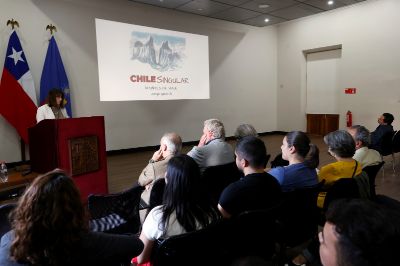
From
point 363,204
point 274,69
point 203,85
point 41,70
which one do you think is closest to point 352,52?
point 274,69

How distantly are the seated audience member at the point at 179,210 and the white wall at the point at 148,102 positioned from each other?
5104mm

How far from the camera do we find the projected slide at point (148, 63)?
5.52 m

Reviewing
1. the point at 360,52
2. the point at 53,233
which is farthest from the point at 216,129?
the point at 360,52

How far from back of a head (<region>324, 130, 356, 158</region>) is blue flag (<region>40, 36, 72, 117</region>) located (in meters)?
4.97

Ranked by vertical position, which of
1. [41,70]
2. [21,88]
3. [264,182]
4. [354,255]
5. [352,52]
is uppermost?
[352,52]

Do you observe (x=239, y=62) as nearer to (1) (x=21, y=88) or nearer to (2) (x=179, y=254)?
(1) (x=21, y=88)

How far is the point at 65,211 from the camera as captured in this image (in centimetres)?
103

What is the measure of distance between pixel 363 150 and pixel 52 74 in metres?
5.24

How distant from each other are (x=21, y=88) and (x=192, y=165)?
487 cm

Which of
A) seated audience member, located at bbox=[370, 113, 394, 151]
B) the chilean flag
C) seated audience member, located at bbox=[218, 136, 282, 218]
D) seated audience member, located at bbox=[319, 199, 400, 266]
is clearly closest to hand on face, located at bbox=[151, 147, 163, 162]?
seated audience member, located at bbox=[218, 136, 282, 218]

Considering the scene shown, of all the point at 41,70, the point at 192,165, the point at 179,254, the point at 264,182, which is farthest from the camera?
the point at 41,70

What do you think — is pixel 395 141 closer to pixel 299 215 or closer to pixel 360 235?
pixel 299 215

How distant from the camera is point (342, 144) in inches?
87.0

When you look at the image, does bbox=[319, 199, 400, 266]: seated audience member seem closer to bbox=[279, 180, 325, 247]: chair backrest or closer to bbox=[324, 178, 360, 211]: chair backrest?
bbox=[279, 180, 325, 247]: chair backrest
